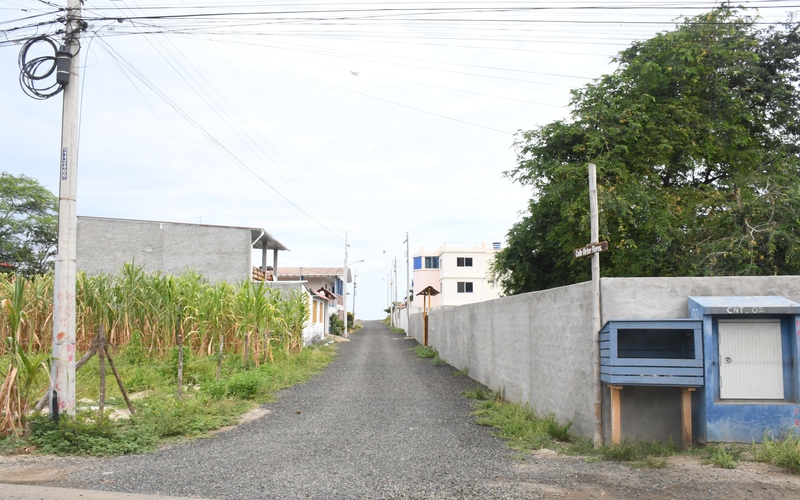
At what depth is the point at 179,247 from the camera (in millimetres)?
27469

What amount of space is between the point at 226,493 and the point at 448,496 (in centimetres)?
211

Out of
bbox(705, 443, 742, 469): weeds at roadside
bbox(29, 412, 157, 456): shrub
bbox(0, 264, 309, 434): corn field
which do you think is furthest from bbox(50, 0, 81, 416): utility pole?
bbox(705, 443, 742, 469): weeds at roadside

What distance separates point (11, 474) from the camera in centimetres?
672

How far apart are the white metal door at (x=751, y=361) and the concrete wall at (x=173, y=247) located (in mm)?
22587

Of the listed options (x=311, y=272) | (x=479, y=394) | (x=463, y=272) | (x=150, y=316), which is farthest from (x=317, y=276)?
(x=479, y=394)

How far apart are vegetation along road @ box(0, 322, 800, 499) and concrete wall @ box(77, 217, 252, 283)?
59.1ft

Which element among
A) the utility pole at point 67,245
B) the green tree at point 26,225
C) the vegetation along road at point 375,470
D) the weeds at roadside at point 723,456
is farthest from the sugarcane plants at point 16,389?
the green tree at point 26,225

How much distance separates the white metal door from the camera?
23.4 ft

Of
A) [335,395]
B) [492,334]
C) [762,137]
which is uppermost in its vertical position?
[762,137]

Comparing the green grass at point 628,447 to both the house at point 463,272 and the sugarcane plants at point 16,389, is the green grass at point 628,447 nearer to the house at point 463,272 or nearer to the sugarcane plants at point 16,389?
the sugarcane plants at point 16,389

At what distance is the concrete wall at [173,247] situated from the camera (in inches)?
1064

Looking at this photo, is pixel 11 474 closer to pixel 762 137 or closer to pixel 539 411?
pixel 539 411

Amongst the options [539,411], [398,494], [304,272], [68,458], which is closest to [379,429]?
[539,411]

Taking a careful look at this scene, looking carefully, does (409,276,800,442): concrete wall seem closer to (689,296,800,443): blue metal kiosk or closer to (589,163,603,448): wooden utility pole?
(589,163,603,448): wooden utility pole
